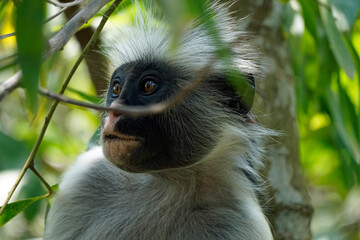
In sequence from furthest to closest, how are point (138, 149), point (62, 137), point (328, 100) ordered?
point (62, 137) < point (328, 100) < point (138, 149)

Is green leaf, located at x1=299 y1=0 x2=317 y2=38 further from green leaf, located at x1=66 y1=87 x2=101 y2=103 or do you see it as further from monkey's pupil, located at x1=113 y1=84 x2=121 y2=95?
green leaf, located at x1=66 y1=87 x2=101 y2=103

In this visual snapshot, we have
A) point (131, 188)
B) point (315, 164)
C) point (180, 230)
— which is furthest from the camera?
point (315, 164)

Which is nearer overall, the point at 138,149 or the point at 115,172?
the point at 138,149

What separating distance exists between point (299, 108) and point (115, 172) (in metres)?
2.32

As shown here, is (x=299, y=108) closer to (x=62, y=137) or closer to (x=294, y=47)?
(x=294, y=47)

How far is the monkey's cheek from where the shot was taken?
126 inches

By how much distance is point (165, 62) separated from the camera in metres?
3.67

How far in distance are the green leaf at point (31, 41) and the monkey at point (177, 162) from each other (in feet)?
5.99

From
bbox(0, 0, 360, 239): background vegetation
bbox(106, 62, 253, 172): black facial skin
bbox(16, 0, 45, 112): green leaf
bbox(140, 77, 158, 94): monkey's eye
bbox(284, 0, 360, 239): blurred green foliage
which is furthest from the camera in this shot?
bbox(284, 0, 360, 239): blurred green foliage

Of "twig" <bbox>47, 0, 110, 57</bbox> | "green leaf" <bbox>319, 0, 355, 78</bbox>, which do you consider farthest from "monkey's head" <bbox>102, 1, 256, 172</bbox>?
"twig" <bbox>47, 0, 110, 57</bbox>

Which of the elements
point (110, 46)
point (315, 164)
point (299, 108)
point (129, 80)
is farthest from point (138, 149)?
point (315, 164)

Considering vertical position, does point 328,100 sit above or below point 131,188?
below

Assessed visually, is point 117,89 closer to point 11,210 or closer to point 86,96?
point 86,96

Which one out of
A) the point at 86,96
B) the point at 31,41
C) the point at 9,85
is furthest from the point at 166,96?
the point at 31,41
